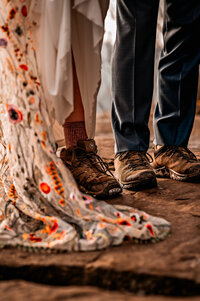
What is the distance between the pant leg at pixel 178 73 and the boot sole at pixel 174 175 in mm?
135

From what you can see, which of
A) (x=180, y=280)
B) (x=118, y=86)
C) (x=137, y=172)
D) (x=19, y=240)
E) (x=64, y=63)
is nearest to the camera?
(x=180, y=280)

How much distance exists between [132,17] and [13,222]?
0.98m

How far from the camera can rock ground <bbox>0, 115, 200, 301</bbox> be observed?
0.61m

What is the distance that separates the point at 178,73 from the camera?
4.97 feet

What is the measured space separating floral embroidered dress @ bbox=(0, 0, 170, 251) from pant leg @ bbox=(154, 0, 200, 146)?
732 mm

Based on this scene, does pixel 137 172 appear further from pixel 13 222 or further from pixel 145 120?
pixel 13 222

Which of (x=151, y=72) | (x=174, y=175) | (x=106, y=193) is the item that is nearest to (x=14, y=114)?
(x=106, y=193)

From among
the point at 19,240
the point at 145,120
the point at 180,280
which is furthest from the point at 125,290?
the point at 145,120

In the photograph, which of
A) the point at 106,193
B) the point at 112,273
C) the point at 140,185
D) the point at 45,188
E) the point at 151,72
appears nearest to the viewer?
the point at 112,273

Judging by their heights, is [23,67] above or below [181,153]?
above

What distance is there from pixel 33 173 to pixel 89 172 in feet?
1.11

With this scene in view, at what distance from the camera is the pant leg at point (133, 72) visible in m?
1.36

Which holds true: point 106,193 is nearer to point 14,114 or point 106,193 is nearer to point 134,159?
point 134,159

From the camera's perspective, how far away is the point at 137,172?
4.34 ft
